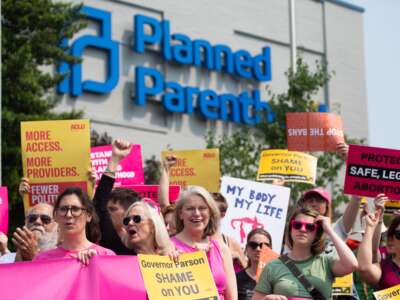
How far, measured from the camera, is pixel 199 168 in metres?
10.7

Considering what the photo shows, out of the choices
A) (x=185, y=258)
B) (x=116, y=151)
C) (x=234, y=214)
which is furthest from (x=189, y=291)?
(x=234, y=214)

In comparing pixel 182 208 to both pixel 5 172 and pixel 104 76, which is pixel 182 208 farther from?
pixel 104 76

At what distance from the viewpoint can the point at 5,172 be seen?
1973 centimetres

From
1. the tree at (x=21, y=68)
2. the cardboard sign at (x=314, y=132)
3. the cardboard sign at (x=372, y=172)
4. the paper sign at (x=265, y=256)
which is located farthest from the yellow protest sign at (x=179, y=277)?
the tree at (x=21, y=68)

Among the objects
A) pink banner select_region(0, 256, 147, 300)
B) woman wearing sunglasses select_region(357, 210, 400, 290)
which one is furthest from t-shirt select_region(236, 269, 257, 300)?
pink banner select_region(0, 256, 147, 300)

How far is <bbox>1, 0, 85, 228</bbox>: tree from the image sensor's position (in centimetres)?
1958

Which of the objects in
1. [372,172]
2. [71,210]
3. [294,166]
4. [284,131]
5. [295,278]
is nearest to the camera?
[71,210]

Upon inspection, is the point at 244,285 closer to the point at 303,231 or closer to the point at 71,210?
the point at 303,231

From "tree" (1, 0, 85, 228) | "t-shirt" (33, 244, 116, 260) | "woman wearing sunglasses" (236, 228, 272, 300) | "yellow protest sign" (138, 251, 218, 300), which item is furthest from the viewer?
"tree" (1, 0, 85, 228)

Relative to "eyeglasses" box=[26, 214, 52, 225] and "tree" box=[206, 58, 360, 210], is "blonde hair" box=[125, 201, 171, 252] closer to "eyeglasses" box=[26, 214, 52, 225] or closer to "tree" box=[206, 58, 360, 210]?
"eyeglasses" box=[26, 214, 52, 225]

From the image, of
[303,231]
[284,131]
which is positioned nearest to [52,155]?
[303,231]

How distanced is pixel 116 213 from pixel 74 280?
4.18 ft

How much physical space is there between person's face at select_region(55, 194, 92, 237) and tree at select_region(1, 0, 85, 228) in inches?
532

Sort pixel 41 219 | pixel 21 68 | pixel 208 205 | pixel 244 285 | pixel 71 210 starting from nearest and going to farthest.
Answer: pixel 71 210 → pixel 208 205 → pixel 41 219 → pixel 244 285 → pixel 21 68
